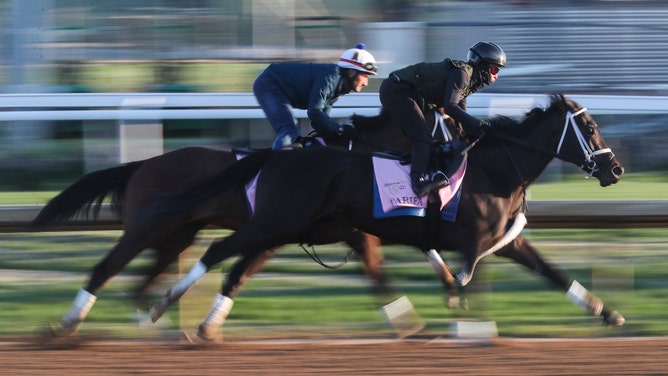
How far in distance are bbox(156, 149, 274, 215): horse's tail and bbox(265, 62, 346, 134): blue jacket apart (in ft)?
1.70

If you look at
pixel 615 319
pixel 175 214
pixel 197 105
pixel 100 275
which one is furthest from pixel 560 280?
pixel 197 105

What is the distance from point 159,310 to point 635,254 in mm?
4525

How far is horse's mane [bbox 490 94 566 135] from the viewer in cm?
733

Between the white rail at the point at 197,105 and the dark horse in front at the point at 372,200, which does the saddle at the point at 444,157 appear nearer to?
the dark horse in front at the point at 372,200

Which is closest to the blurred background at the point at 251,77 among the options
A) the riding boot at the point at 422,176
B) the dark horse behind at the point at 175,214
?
the dark horse behind at the point at 175,214

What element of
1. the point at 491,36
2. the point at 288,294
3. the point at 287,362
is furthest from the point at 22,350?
the point at 491,36

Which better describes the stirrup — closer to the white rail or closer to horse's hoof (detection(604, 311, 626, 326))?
horse's hoof (detection(604, 311, 626, 326))

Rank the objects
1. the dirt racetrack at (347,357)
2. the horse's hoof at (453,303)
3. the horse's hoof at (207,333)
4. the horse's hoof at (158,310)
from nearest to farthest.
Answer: the dirt racetrack at (347,357)
the horse's hoof at (207,333)
the horse's hoof at (158,310)
the horse's hoof at (453,303)

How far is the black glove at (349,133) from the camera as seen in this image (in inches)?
291

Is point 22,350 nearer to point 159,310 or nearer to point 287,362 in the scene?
point 159,310

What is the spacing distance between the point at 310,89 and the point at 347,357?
205 cm

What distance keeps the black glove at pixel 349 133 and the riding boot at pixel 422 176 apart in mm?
578

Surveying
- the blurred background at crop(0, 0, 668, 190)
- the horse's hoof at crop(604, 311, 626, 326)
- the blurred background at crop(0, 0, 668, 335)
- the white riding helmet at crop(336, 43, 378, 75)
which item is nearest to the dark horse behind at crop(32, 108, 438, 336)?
the white riding helmet at crop(336, 43, 378, 75)

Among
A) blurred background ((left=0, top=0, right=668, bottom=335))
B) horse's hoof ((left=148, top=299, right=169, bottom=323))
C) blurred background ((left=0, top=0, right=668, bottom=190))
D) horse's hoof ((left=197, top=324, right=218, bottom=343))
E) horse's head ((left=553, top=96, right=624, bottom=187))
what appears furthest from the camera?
blurred background ((left=0, top=0, right=668, bottom=190))
